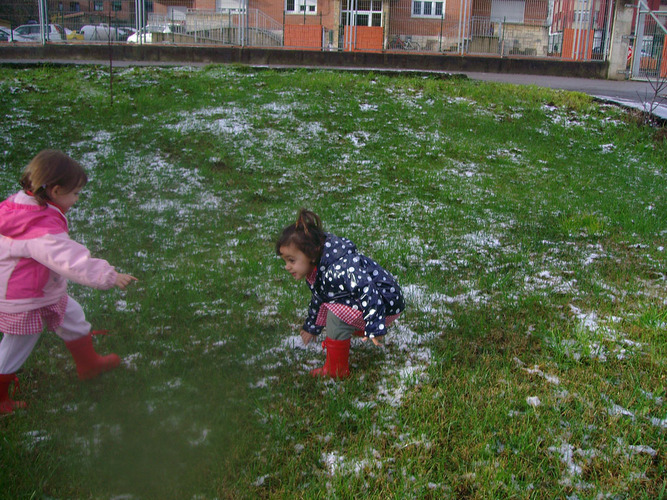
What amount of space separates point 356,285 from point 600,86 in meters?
17.1

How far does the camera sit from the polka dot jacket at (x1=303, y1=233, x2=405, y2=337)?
3238 millimetres

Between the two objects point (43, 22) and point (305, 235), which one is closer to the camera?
point (305, 235)

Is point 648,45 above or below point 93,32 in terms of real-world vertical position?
above

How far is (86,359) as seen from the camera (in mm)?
3398

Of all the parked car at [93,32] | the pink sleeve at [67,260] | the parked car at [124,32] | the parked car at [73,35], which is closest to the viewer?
the pink sleeve at [67,260]

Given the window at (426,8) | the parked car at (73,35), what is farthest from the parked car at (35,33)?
the window at (426,8)

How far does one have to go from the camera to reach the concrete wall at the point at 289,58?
A: 754 inches

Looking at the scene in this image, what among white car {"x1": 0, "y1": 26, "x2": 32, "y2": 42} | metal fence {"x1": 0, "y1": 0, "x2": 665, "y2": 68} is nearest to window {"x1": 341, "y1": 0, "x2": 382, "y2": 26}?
metal fence {"x1": 0, "y1": 0, "x2": 665, "y2": 68}

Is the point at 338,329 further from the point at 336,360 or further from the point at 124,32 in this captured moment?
the point at 124,32


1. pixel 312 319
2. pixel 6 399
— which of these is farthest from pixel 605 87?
pixel 6 399

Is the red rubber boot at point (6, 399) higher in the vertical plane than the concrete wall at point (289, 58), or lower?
lower

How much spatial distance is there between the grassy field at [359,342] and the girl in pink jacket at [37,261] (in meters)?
0.42

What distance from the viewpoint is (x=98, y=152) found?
9930 mm

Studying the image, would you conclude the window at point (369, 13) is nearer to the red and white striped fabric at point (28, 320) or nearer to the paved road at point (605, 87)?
the paved road at point (605, 87)
